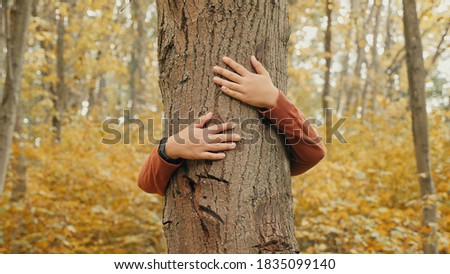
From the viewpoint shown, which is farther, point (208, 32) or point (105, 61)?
point (105, 61)

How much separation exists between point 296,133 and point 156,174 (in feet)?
2.18

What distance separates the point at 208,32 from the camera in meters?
2.05

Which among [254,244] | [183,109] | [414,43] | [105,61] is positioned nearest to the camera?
[254,244]

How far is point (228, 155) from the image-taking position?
203 cm

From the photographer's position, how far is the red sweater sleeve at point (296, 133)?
2.08m

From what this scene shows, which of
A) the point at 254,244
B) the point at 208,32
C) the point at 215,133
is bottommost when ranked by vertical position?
the point at 254,244

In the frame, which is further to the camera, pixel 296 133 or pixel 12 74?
pixel 12 74

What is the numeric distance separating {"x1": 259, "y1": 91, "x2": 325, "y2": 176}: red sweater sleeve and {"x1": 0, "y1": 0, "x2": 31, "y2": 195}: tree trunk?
3.62 m

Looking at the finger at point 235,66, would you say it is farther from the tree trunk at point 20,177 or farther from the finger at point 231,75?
the tree trunk at point 20,177

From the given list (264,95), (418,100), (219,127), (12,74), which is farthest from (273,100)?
(418,100)

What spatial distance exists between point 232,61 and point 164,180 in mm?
618

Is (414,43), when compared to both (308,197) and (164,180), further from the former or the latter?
(164,180)

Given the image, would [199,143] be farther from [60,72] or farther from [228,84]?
[60,72]
